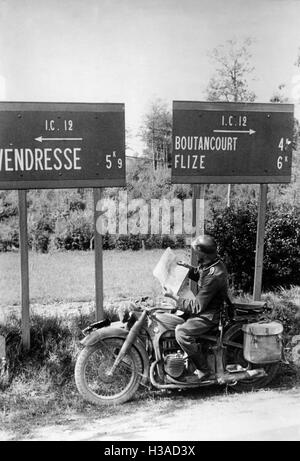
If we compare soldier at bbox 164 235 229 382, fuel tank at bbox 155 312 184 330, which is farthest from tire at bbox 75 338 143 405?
soldier at bbox 164 235 229 382

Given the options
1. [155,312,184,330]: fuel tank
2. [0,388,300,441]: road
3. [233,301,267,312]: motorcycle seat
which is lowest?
[0,388,300,441]: road

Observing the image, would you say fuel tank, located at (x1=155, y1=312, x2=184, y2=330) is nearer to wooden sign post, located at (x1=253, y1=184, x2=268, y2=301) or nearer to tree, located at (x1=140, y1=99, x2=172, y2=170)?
wooden sign post, located at (x1=253, y1=184, x2=268, y2=301)

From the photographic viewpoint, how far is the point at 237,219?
6.26m

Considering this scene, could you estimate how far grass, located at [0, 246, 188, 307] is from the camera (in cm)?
560

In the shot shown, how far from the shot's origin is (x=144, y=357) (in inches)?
172

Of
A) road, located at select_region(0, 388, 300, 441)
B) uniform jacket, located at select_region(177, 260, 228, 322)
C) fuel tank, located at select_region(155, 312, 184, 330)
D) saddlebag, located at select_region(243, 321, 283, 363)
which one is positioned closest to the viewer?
road, located at select_region(0, 388, 300, 441)

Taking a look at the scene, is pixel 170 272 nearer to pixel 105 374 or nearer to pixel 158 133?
pixel 105 374

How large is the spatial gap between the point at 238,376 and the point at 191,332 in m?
0.68

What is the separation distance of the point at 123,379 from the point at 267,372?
1418 mm

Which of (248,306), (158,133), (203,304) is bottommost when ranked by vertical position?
(248,306)

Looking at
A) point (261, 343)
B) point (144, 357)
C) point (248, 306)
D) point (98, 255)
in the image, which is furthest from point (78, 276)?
point (261, 343)

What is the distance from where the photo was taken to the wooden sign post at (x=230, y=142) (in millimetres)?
4887

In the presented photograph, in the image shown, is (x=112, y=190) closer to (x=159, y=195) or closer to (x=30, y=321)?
(x=159, y=195)

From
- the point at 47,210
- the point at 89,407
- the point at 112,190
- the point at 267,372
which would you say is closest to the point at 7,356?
the point at 89,407
